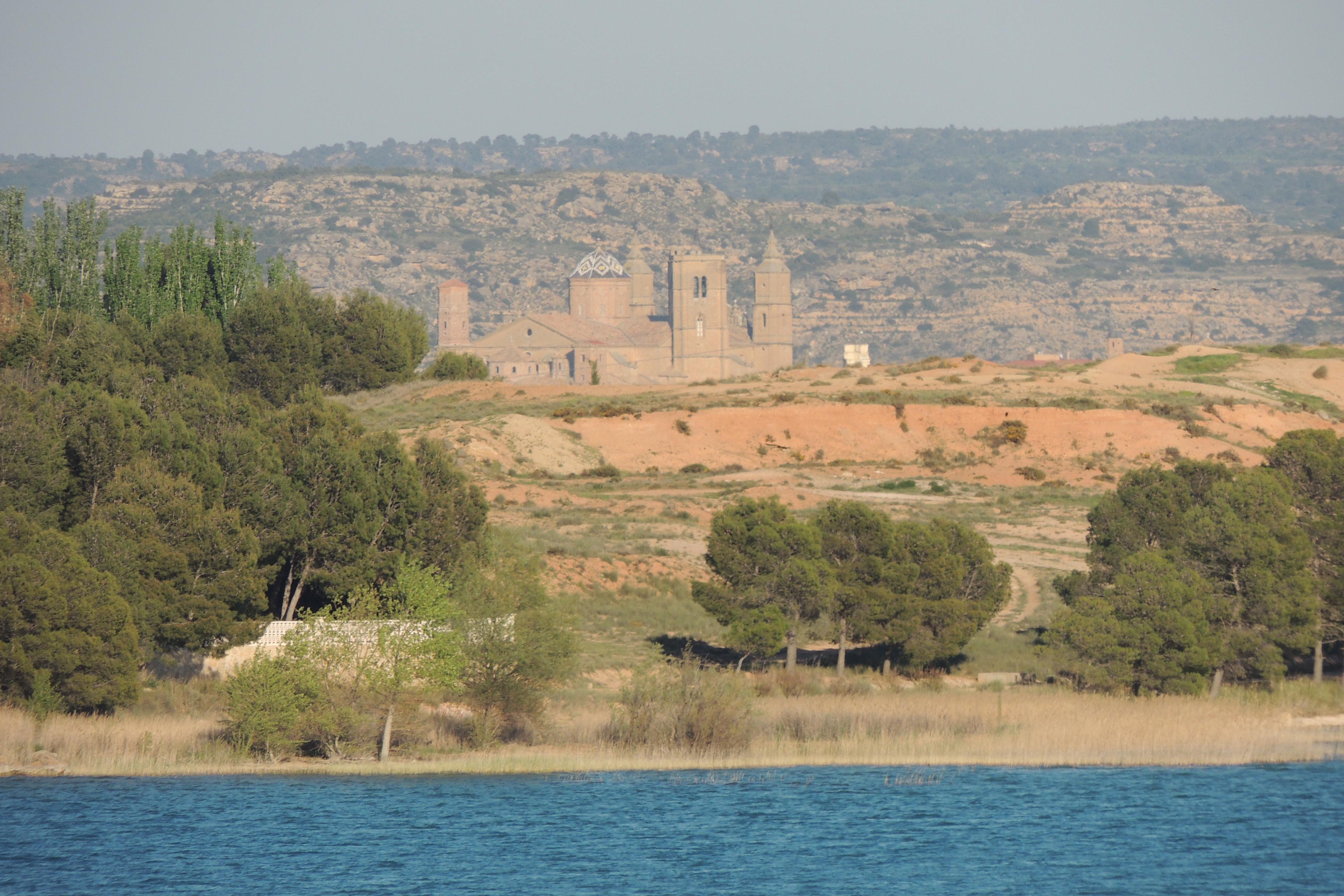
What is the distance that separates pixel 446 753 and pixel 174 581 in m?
7.95

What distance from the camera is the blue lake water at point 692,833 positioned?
22.5m

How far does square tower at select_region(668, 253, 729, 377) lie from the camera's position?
543 ft

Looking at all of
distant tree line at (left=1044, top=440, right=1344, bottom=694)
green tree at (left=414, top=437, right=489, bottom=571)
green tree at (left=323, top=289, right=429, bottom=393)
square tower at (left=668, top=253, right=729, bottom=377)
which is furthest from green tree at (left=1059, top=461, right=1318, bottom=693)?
square tower at (left=668, top=253, right=729, bottom=377)

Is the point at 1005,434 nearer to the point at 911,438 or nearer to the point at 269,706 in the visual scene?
the point at 911,438

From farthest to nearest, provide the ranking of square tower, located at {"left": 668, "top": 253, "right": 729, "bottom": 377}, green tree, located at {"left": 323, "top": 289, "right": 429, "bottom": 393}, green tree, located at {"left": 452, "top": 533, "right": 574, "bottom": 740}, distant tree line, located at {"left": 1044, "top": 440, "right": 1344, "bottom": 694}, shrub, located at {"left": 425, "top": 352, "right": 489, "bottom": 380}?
1. square tower, located at {"left": 668, "top": 253, "right": 729, "bottom": 377}
2. shrub, located at {"left": 425, "top": 352, "right": 489, "bottom": 380}
3. green tree, located at {"left": 323, "top": 289, "right": 429, "bottom": 393}
4. distant tree line, located at {"left": 1044, "top": 440, "right": 1344, "bottom": 694}
5. green tree, located at {"left": 452, "top": 533, "right": 574, "bottom": 740}

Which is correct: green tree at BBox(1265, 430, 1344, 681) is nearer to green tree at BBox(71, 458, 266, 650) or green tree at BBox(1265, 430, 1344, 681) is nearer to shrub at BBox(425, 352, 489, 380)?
green tree at BBox(71, 458, 266, 650)

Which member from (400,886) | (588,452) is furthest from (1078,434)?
(400,886)

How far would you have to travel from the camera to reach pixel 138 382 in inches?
1732

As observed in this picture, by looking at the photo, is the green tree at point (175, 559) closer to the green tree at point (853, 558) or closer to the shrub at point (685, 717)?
the shrub at point (685, 717)

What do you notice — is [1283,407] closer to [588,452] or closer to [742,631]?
[588,452]

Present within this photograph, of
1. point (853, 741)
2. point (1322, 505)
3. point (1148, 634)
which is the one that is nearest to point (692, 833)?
point (853, 741)

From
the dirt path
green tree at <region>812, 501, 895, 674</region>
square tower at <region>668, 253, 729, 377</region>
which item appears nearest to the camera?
green tree at <region>812, 501, 895, 674</region>

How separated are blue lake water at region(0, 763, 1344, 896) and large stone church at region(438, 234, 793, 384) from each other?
4655 inches

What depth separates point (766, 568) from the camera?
3875 cm
